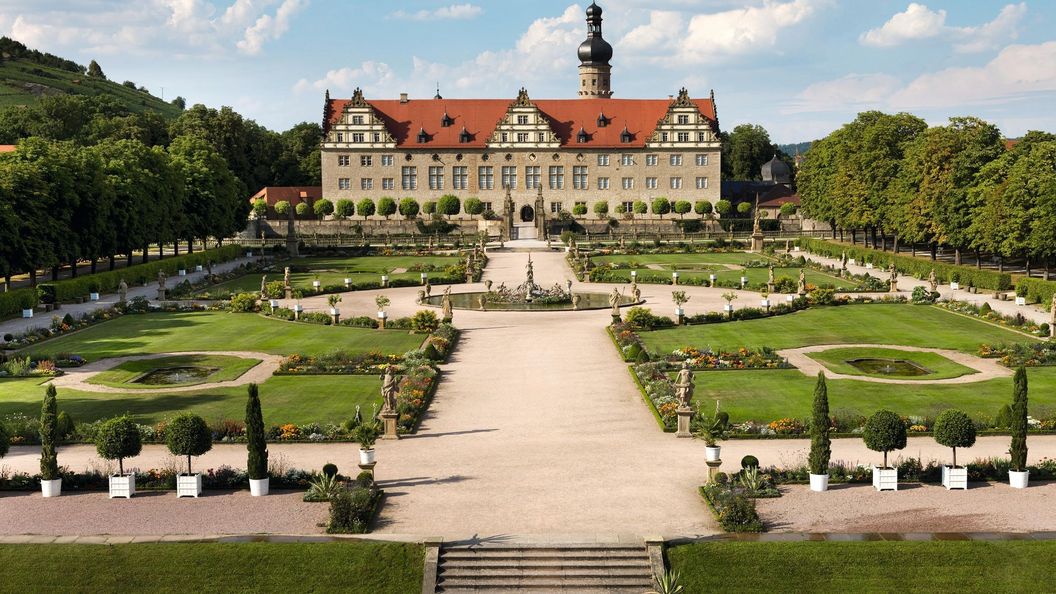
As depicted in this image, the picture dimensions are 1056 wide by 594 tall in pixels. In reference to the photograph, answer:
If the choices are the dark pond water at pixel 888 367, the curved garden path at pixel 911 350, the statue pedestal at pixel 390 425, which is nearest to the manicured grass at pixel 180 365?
the statue pedestal at pixel 390 425

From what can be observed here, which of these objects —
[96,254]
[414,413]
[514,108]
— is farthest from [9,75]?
[414,413]

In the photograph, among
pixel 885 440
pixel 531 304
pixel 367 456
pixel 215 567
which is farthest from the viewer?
pixel 531 304

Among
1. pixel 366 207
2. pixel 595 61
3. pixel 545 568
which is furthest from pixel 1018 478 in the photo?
pixel 595 61

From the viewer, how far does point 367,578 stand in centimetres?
2095

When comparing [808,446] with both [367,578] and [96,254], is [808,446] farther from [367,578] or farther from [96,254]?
[96,254]

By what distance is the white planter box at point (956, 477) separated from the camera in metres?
25.2

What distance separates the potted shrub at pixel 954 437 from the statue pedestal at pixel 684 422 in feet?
22.2

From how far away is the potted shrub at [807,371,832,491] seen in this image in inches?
981

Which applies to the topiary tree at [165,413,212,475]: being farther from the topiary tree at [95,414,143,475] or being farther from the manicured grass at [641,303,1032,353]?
the manicured grass at [641,303,1032,353]

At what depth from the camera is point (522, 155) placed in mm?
126812

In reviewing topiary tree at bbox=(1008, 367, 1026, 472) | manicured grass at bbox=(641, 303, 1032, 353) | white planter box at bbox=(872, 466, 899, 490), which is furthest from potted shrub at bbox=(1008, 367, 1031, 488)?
manicured grass at bbox=(641, 303, 1032, 353)

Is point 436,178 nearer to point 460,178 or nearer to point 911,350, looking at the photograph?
point 460,178

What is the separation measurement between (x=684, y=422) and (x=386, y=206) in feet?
315

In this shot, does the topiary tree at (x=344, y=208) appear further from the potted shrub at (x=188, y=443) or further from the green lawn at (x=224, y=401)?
the potted shrub at (x=188, y=443)
